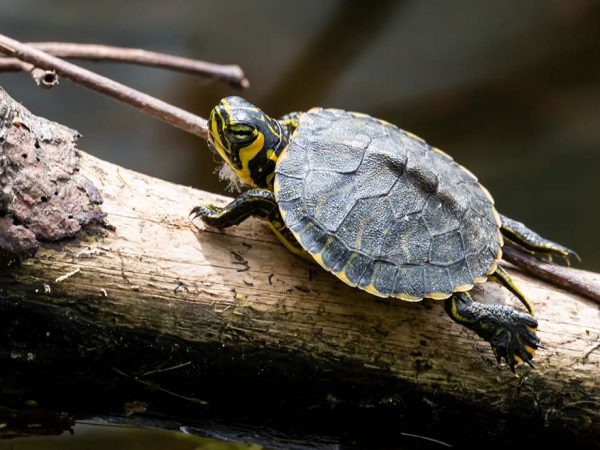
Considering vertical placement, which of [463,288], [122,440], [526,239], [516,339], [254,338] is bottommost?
[122,440]

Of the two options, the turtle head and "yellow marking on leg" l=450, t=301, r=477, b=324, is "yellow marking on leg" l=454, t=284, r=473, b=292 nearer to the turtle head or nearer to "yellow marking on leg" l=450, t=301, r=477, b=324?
"yellow marking on leg" l=450, t=301, r=477, b=324

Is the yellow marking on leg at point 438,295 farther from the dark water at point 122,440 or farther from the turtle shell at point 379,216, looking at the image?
the dark water at point 122,440

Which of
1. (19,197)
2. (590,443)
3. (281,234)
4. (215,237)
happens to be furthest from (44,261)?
(590,443)

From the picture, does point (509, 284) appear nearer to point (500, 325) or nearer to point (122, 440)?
point (500, 325)

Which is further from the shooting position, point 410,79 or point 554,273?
point 410,79

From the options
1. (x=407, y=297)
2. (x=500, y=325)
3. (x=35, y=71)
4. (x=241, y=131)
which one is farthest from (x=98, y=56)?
(x=500, y=325)

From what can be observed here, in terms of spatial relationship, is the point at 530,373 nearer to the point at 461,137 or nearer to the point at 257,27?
the point at 461,137

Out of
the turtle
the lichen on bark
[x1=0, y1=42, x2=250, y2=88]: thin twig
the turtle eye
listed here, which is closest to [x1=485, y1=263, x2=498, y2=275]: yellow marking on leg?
the turtle
